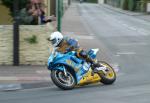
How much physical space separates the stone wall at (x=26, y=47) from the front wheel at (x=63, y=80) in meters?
3.94

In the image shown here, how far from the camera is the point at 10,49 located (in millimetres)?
16469

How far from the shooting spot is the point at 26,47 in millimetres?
16484

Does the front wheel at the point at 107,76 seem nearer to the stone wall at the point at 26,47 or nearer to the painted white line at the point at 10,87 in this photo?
the painted white line at the point at 10,87

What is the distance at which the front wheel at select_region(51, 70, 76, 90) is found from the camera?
487 inches

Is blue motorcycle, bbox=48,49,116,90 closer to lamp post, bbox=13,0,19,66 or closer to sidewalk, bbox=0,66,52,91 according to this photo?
sidewalk, bbox=0,66,52,91

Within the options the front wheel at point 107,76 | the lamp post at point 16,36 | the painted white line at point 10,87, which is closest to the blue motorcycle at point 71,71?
the front wheel at point 107,76

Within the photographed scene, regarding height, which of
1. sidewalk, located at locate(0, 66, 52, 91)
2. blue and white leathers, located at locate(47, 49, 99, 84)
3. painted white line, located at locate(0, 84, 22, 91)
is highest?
blue and white leathers, located at locate(47, 49, 99, 84)

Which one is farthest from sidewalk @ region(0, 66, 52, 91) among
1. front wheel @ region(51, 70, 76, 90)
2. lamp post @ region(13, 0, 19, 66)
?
front wheel @ region(51, 70, 76, 90)

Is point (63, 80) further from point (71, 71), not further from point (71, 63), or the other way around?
point (71, 63)

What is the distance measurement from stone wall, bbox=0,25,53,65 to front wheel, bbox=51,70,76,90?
3944 millimetres

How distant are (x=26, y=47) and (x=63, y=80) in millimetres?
4226

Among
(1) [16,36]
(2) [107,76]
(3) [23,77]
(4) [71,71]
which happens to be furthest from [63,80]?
(1) [16,36]

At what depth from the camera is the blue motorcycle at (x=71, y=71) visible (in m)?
12.4

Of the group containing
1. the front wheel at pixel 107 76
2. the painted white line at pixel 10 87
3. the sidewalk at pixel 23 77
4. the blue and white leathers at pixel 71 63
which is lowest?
the sidewalk at pixel 23 77
